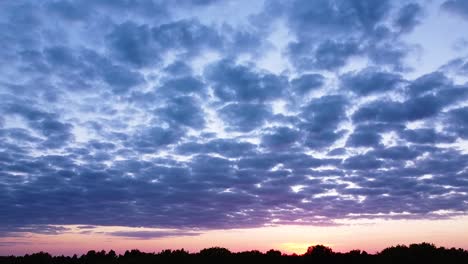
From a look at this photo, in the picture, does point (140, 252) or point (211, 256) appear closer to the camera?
point (211, 256)

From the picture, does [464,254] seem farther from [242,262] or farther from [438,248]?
[242,262]

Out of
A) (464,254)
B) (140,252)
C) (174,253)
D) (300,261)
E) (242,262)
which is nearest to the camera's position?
(464,254)

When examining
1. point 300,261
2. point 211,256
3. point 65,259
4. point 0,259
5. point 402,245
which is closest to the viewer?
point 402,245

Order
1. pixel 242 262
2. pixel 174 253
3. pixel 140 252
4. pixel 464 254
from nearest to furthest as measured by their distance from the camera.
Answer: pixel 464 254, pixel 242 262, pixel 174 253, pixel 140 252

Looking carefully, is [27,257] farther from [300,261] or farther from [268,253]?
[300,261]

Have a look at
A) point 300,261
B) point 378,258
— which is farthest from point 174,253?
point 378,258

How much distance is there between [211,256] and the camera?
48969mm

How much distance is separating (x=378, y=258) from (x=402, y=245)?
7.99ft

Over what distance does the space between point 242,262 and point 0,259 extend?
59.2m

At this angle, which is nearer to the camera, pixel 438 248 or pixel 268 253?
pixel 438 248

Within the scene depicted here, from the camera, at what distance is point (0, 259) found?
8500 cm

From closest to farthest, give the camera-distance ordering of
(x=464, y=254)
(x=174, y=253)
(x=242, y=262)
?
(x=464, y=254) → (x=242, y=262) → (x=174, y=253)

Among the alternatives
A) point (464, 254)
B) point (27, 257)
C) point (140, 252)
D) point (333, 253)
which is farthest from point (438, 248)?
point (27, 257)

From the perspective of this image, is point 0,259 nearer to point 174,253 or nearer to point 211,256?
point 174,253
